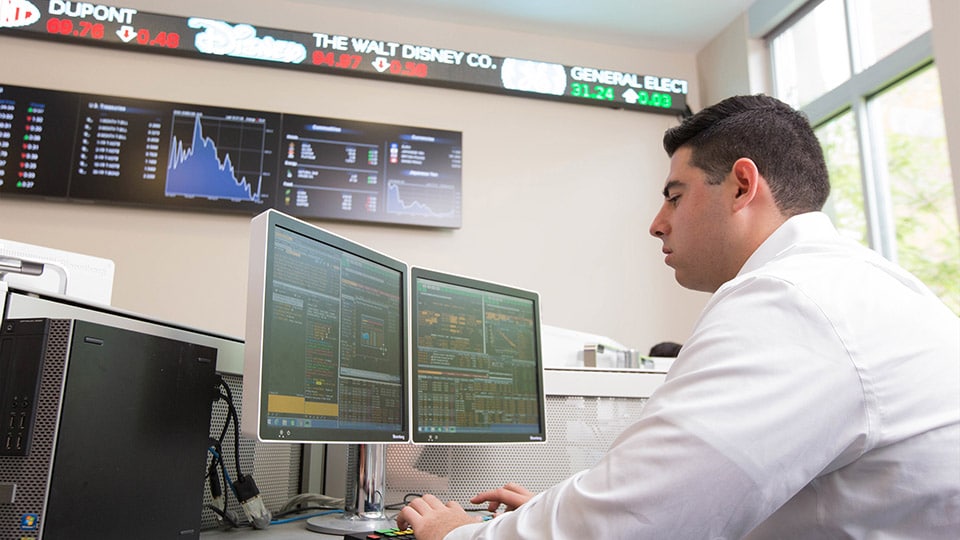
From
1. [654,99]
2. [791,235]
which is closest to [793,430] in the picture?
[791,235]

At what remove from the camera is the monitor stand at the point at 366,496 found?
1.30 m

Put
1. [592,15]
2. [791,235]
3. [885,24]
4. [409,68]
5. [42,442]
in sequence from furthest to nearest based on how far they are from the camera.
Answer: [592,15] < [409,68] < [885,24] < [791,235] < [42,442]

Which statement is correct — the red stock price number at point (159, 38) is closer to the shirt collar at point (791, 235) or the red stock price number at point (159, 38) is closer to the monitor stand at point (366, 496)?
the monitor stand at point (366, 496)

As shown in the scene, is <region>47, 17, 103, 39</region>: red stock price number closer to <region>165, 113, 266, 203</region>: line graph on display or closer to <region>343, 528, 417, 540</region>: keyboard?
<region>165, 113, 266, 203</region>: line graph on display

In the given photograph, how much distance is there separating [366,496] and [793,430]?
0.87 m

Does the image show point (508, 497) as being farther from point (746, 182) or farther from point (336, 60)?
point (336, 60)

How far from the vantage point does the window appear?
2.99 meters

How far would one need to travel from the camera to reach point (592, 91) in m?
3.99

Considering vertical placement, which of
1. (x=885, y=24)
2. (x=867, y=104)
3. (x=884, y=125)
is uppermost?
(x=885, y=24)

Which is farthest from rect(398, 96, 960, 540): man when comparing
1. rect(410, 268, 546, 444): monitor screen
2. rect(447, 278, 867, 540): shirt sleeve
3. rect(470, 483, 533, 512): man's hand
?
rect(410, 268, 546, 444): monitor screen

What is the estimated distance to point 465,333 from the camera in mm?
1566

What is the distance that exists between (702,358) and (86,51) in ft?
11.7

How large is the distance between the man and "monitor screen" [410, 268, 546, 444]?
1.97 feet

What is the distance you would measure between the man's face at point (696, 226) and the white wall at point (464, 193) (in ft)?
8.31
